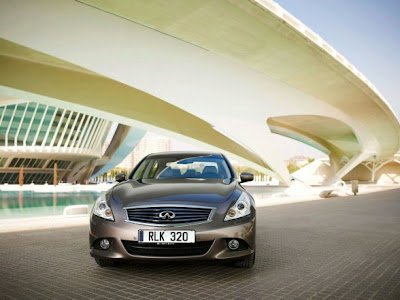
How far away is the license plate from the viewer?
12.4 ft

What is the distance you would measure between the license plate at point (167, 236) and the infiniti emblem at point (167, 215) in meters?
0.15

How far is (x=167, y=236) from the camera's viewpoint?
3.79m

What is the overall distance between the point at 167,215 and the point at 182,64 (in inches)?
677

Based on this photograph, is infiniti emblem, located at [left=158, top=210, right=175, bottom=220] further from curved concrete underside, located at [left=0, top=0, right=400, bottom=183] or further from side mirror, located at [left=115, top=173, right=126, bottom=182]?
curved concrete underside, located at [left=0, top=0, right=400, bottom=183]

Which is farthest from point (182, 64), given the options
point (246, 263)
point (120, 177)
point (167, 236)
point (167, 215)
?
point (167, 236)

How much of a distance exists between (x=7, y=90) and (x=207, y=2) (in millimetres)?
10238

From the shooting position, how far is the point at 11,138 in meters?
50.5

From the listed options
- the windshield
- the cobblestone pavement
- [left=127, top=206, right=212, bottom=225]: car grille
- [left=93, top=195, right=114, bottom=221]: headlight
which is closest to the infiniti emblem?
[left=127, top=206, right=212, bottom=225]: car grille

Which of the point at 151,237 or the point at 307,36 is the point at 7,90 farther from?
the point at 151,237

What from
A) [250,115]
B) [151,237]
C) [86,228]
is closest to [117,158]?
[250,115]

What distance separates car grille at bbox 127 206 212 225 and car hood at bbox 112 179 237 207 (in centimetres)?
8

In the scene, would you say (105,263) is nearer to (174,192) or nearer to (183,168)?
(174,192)

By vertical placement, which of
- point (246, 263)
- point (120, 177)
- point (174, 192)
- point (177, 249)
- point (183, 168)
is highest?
point (183, 168)

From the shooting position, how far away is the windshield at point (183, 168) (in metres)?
5.35
